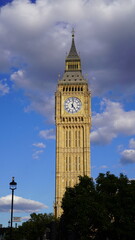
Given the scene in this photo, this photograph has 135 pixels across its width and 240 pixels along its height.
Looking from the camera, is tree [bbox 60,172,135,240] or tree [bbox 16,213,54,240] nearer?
tree [bbox 60,172,135,240]

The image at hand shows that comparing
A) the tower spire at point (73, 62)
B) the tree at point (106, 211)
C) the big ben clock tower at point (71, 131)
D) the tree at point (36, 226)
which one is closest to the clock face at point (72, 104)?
the big ben clock tower at point (71, 131)

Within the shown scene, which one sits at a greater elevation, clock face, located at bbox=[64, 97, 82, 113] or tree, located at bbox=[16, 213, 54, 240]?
clock face, located at bbox=[64, 97, 82, 113]

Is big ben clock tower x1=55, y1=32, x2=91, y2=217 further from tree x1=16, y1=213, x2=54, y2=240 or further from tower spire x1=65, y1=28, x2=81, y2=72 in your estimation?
tree x1=16, y1=213, x2=54, y2=240

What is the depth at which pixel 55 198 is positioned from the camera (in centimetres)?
9844

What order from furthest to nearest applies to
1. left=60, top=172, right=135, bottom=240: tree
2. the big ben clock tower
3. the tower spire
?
the tower spire, the big ben clock tower, left=60, top=172, right=135, bottom=240: tree

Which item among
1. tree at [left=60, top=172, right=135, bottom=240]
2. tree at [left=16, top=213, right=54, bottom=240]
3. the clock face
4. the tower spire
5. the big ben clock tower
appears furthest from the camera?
the tower spire

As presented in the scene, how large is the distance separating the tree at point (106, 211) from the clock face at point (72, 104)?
51056 mm

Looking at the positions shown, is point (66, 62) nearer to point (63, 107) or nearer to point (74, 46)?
point (74, 46)

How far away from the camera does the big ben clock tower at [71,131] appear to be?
3976 inches

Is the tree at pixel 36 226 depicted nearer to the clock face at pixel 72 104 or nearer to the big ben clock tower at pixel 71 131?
the big ben clock tower at pixel 71 131

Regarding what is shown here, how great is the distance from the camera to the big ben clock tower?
101 meters

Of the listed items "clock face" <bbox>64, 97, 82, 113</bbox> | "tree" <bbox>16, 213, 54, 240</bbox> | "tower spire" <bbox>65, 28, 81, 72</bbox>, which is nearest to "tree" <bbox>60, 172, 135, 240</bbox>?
"tree" <bbox>16, 213, 54, 240</bbox>

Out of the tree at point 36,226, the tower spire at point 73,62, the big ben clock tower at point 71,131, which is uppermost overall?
the tower spire at point 73,62

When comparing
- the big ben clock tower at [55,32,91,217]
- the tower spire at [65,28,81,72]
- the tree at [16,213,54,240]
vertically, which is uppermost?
the tower spire at [65,28,81,72]
